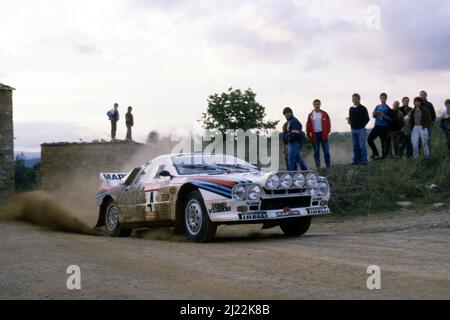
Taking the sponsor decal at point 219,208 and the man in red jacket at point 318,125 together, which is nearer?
the sponsor decal at point 219,208

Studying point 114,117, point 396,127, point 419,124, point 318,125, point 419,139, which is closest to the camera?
point 419,124

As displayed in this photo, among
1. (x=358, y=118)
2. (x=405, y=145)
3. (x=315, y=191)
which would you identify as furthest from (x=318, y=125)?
(x=315, y=191)

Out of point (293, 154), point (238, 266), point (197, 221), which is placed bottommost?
point (238, 266)

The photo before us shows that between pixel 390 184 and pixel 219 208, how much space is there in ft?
23.5

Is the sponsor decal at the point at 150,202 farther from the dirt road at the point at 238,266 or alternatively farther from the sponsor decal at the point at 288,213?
the sponsor decal at the point at 288,213

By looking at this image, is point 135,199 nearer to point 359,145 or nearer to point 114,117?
point 359,145

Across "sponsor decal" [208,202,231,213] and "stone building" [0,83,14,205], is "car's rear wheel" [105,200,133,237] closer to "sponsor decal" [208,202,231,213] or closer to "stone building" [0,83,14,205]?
"sponsor decal" [208,202,231,213]

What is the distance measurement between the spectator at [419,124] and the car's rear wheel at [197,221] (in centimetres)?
787

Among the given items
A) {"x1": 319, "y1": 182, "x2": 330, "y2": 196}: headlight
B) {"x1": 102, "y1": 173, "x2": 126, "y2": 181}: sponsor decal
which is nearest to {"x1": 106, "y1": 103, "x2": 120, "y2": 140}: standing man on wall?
{"x1": 102, "y1": 173, "x2": 126, "y2": 181}: sponsor decal

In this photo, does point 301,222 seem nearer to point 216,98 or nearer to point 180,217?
point 180,217

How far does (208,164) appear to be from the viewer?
11.8 m

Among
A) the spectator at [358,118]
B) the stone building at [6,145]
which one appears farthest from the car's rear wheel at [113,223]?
the stone building at [6,145]

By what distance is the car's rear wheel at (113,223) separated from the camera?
13.2 meters

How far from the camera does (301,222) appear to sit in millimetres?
11500
